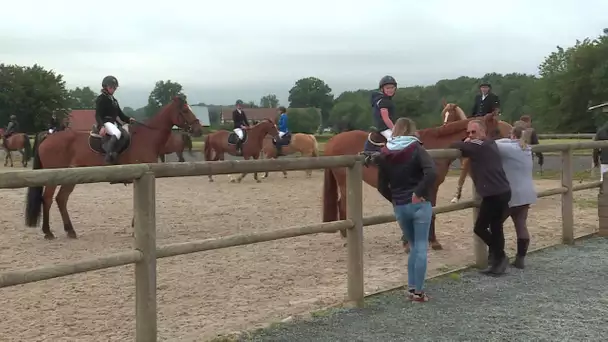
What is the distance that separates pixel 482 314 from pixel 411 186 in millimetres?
1136

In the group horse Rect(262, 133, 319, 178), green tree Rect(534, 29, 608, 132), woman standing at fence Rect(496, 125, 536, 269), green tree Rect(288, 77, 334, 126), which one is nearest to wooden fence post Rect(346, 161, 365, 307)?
woman standing at fence Rect(496, 125, 536, 269)

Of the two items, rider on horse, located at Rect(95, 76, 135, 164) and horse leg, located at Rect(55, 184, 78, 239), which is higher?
rider on horse, located at Rect(95, 76, 135, 164)

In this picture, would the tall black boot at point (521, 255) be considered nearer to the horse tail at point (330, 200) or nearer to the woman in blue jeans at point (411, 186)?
the woman in blue jeans at point (411, 186)

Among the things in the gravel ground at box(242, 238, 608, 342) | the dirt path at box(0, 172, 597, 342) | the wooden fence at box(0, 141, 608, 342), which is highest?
the wooden fence at box(0, 141, 608, 342)

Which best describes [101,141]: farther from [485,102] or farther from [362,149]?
[485,102]

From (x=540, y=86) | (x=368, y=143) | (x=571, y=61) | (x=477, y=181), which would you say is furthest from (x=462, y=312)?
(x=540, y=86)

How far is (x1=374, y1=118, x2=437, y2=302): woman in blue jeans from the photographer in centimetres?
513

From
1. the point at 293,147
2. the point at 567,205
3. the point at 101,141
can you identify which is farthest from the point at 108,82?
the point at 293,147

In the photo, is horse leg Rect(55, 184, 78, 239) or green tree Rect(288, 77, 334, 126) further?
green tree Rect(288, 77, 334, 126)

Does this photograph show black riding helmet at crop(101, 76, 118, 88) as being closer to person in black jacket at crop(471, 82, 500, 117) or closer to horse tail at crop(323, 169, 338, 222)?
horse tail at crop(323, 169, 338, 222)

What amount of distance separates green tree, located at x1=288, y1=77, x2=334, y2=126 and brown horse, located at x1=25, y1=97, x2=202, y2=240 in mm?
98629

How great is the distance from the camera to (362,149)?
9086 mm

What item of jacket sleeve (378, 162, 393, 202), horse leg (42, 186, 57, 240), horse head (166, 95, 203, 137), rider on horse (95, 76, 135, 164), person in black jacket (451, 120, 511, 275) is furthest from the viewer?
horse head (166, 95, 203, 137)

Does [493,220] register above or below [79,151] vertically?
Result: below
